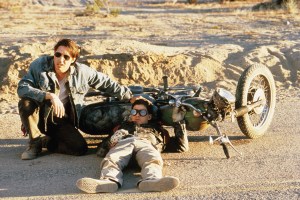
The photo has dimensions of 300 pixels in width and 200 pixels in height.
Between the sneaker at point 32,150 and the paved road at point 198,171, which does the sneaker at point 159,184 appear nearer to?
the paved road at point 198,171

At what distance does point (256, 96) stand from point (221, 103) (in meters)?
0.90

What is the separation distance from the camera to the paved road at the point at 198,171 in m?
5.62

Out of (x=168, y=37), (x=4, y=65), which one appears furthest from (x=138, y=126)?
(x=168, y=37)

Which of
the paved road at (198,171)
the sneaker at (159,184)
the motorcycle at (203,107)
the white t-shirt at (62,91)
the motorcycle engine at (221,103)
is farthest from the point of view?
the white t-shirt at (62,91)

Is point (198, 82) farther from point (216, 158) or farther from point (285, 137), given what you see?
point (216, 158)

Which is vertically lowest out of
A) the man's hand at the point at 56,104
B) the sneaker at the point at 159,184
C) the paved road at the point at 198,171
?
the paved road at the point at 198,171

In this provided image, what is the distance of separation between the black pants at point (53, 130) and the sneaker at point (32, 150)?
0.05 m

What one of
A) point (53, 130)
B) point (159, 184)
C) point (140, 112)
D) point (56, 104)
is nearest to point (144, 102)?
point (140, 112)

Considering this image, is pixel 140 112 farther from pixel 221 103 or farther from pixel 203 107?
pixel 221 103

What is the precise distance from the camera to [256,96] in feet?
24.7

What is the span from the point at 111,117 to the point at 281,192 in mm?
2472

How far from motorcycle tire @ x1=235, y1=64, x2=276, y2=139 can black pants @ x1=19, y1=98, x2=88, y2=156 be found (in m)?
1.79

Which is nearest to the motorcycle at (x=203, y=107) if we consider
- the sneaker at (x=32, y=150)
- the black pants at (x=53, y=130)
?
the black pants at (x=53, y=130)

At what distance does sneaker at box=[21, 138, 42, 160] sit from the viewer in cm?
689
